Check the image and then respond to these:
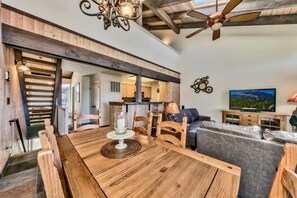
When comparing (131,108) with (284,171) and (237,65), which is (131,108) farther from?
(237,65)

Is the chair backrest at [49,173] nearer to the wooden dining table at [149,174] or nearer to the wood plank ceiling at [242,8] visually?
the wooden dining table at [149,174]

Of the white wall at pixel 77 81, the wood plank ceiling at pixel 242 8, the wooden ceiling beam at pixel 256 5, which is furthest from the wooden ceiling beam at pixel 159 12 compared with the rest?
the white wall at pixel 77 81

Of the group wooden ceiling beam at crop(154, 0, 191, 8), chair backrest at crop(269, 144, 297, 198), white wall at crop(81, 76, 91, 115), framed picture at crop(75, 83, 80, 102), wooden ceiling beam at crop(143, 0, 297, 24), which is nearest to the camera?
chair backrest at crop(269, 144, 297, 198)

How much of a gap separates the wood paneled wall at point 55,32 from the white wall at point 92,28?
11 cm

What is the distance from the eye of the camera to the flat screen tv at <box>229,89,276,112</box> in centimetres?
418

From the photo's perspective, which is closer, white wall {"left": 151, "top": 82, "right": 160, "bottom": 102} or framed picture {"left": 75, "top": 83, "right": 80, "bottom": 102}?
framed picture {"left": 75, "top": 83, "right": 80, "bottom": 102}

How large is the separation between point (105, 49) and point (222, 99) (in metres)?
4.74

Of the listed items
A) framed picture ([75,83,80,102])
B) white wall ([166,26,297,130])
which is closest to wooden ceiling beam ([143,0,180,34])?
white wall ([166,26,297,130])

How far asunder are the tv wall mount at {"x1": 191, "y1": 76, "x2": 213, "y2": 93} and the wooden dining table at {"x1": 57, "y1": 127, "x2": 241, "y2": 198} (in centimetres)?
496

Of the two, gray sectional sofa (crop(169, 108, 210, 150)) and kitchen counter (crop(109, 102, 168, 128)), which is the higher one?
kitchen counter (crop(109, 102, 168, 128))

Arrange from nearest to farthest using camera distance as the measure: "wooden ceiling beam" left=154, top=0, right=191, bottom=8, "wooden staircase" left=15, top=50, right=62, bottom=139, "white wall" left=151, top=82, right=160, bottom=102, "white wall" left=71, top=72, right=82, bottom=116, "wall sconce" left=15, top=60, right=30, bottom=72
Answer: "wall sconce" left=15, top=60, right=30, bottom=72
"wooden staircase" left=15, top=50, right=62, bottom=139
"wooden ceiling beam" left=154, top=0, right=191, bottom=8
"white wall" left=71, top=72, right=82, bottom=116
"white wall" left=151, top=82, right=160, bottom=102

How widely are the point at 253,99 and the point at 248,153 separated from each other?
3.84 meters

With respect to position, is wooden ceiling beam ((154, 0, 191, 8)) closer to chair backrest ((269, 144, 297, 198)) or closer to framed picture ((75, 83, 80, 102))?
chair backrest ((269, 144, 297, 198))

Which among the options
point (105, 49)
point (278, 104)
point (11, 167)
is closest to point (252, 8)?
point (278, 104)
